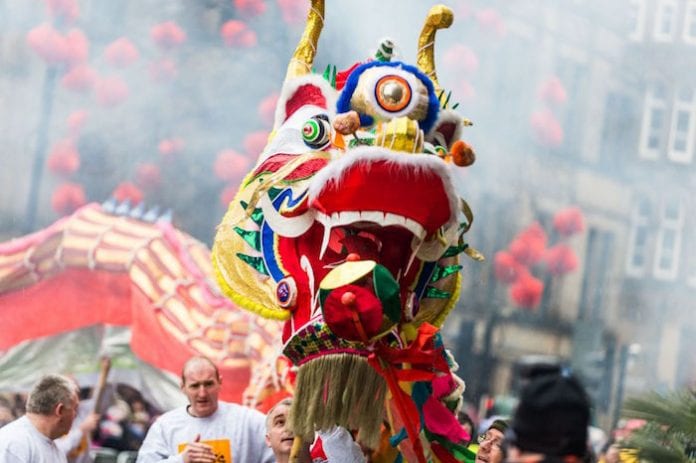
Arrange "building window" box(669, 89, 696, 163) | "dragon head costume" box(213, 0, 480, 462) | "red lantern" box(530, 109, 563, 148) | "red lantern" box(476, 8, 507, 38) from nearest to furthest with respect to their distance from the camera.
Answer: "dragon head costume" box(213, 0, 480, 462)
"red lantern" box(476, 8, 507, 38)
"red lantern" box(530, 109, 563, 148)
"building window" box(669, 89, 696, 163)

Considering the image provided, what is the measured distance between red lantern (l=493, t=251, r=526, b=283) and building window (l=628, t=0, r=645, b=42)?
285 cm

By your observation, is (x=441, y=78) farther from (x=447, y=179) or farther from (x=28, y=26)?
(x=447, y=179)

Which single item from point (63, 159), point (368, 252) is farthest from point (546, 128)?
point (368, 252)

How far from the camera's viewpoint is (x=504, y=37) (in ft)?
47.6

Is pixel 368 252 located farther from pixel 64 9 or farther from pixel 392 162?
pixel 64 9

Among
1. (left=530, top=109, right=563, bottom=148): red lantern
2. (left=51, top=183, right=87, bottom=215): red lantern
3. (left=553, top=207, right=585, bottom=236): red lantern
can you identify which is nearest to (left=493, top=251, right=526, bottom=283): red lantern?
(left=553, top=207, right=585, bottom=236): red lantern

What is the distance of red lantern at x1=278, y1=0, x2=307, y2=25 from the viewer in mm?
13875

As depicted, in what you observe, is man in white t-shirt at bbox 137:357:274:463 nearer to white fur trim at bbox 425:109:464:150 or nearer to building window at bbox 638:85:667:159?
white fur trim at bbox 425:109:464:150

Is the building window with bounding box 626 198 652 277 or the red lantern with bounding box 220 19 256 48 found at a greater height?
the red lantern with bounding box 220 19 256 48

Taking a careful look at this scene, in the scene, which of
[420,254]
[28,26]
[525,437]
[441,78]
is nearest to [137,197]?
[28,26]

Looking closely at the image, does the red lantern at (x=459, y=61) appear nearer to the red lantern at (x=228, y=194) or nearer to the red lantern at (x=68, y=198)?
the red lantern at (x=228, y=194)

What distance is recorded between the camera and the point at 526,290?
16391 mm

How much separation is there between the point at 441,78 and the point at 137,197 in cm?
293

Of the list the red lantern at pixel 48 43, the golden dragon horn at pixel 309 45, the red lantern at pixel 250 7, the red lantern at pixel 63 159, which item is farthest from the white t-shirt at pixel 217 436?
the red lantern at pixel 250 7
